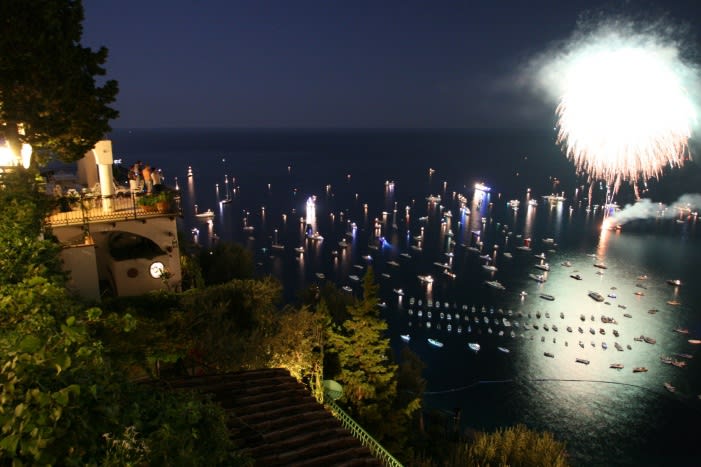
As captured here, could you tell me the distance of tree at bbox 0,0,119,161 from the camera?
9.31 meters

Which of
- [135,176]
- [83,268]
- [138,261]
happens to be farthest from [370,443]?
[135,176]

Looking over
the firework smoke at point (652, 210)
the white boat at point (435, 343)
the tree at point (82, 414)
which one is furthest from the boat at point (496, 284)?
the tree at point (82, 414)

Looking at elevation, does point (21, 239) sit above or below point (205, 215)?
above

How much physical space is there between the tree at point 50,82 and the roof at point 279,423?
21.7ft

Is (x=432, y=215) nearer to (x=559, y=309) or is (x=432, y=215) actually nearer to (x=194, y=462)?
(x=559, y=309)

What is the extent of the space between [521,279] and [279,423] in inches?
2494

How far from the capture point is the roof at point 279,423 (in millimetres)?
7207

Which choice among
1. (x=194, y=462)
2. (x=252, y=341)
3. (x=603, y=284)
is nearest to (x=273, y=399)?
(x=252, y=341)

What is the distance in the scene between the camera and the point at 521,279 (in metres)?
66.1

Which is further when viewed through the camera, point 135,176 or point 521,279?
point 521,279

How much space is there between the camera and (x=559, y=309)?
56.6m

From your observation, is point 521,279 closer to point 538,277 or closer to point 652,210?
point 538,277

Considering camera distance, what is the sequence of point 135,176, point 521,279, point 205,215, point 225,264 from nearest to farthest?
point 135,176 < point 225,264 < point 521,279 < point 205,215

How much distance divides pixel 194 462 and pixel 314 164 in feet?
579
